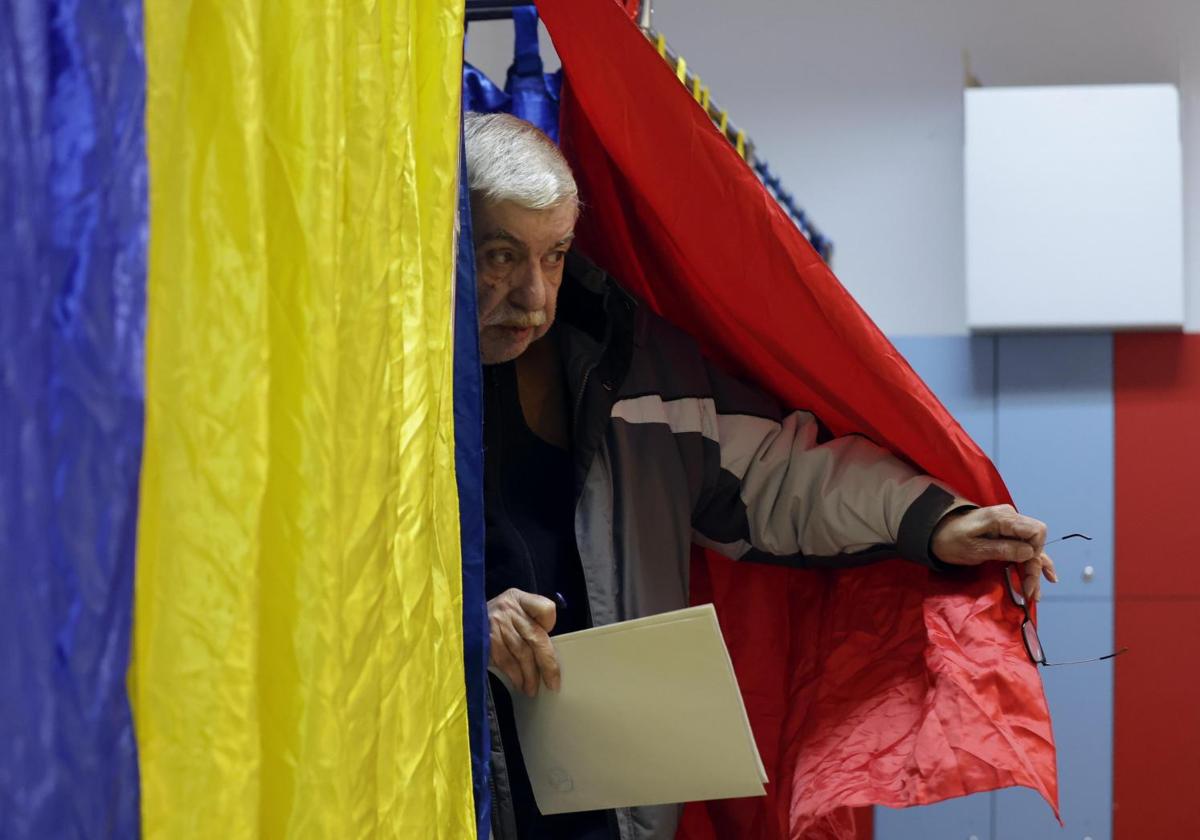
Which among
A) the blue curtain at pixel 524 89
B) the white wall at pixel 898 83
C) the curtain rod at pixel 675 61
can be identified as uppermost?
the white wall at pixel 898 83

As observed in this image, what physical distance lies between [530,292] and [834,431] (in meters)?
0.44

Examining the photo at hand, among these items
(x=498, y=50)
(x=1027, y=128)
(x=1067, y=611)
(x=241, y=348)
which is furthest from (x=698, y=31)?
(x=241, y=348)

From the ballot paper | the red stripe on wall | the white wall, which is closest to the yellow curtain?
the ballot paper

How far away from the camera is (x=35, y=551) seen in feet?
1.97

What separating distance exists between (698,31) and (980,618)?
2.71 meters

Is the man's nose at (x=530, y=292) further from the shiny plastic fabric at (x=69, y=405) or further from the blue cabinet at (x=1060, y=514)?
the blue cabinet at (x=1060, y=514)

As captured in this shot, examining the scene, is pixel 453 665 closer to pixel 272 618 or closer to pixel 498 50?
pixel 272 618

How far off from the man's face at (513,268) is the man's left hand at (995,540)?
1.64 ft

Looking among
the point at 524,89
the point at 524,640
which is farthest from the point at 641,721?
the point at 524,89

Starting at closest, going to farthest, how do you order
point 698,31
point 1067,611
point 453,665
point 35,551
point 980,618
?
point 35,551 → point 453,665 → point 980,618 → point 1067,611 → point 698,31

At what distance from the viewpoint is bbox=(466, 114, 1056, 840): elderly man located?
1.54 meters

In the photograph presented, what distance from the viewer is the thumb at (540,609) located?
1301 millimetres

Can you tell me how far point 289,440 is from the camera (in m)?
0.77

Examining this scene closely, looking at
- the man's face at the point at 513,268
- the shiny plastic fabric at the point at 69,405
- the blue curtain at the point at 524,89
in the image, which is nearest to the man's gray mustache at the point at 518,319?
the man's face at the point at 513,268
